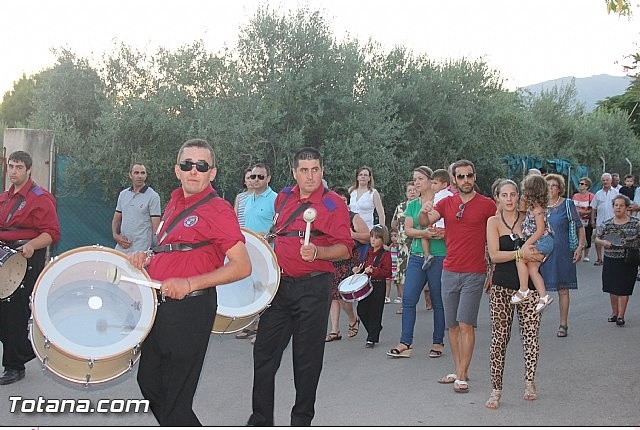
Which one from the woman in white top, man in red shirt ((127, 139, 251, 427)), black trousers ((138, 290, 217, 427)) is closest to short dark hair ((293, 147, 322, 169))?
man in red shirt ((127, 139, 251, 427))

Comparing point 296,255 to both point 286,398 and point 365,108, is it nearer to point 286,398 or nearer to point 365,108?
point 286,398

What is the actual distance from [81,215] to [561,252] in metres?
8.81

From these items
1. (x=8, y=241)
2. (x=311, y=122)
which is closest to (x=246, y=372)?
(x=8, y=241)

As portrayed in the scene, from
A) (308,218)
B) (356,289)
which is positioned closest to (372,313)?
(356,289)

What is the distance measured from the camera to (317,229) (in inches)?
224

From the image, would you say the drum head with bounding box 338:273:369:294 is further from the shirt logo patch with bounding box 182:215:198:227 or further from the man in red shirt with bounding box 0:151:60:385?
the shirt logo patch with bounding box 182:215:198:227

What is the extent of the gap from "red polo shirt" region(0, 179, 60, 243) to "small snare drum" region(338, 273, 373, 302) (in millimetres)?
3085

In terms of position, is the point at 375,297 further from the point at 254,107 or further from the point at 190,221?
the point at 254,107

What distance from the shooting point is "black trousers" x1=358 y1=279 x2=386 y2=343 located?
9359mm

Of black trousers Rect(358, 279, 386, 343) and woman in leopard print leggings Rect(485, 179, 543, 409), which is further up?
woman in leopard print leggings Rect(485, 179, 543, 409)

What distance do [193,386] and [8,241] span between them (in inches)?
141

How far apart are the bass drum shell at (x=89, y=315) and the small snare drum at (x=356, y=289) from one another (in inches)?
171

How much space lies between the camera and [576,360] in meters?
8.54

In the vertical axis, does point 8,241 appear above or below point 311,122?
below
